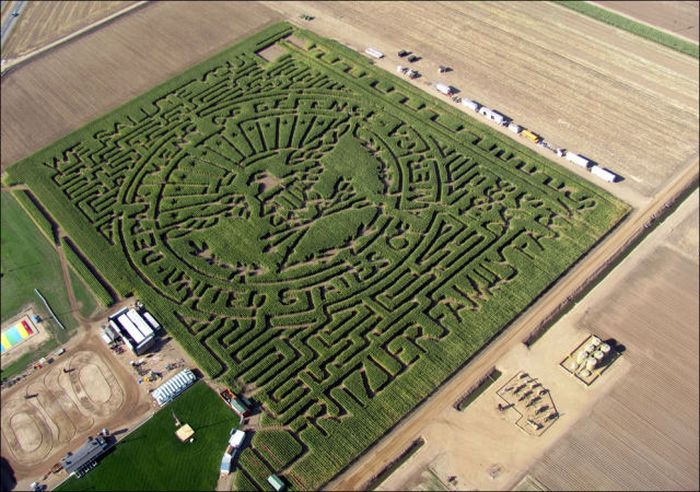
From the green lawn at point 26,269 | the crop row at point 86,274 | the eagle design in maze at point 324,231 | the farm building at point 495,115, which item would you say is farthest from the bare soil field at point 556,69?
the green lawn at point 26,269

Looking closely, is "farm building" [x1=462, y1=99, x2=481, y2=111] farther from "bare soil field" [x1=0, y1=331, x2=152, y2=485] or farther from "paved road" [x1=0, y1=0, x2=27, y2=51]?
"paved road" [x1=0, y1=0, x2=27, y2=51]

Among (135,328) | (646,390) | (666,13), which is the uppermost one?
(135,328)

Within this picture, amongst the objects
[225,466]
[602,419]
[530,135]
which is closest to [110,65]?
[530,135]

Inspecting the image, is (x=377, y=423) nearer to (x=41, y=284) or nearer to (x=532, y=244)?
(x=532, y=244)

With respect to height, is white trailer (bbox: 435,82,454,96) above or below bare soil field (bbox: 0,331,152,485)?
above

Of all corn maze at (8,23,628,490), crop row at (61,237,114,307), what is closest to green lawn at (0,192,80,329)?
crop row at (61,237,114,307)

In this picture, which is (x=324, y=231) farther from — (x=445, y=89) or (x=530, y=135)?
(x=530, y=135)
